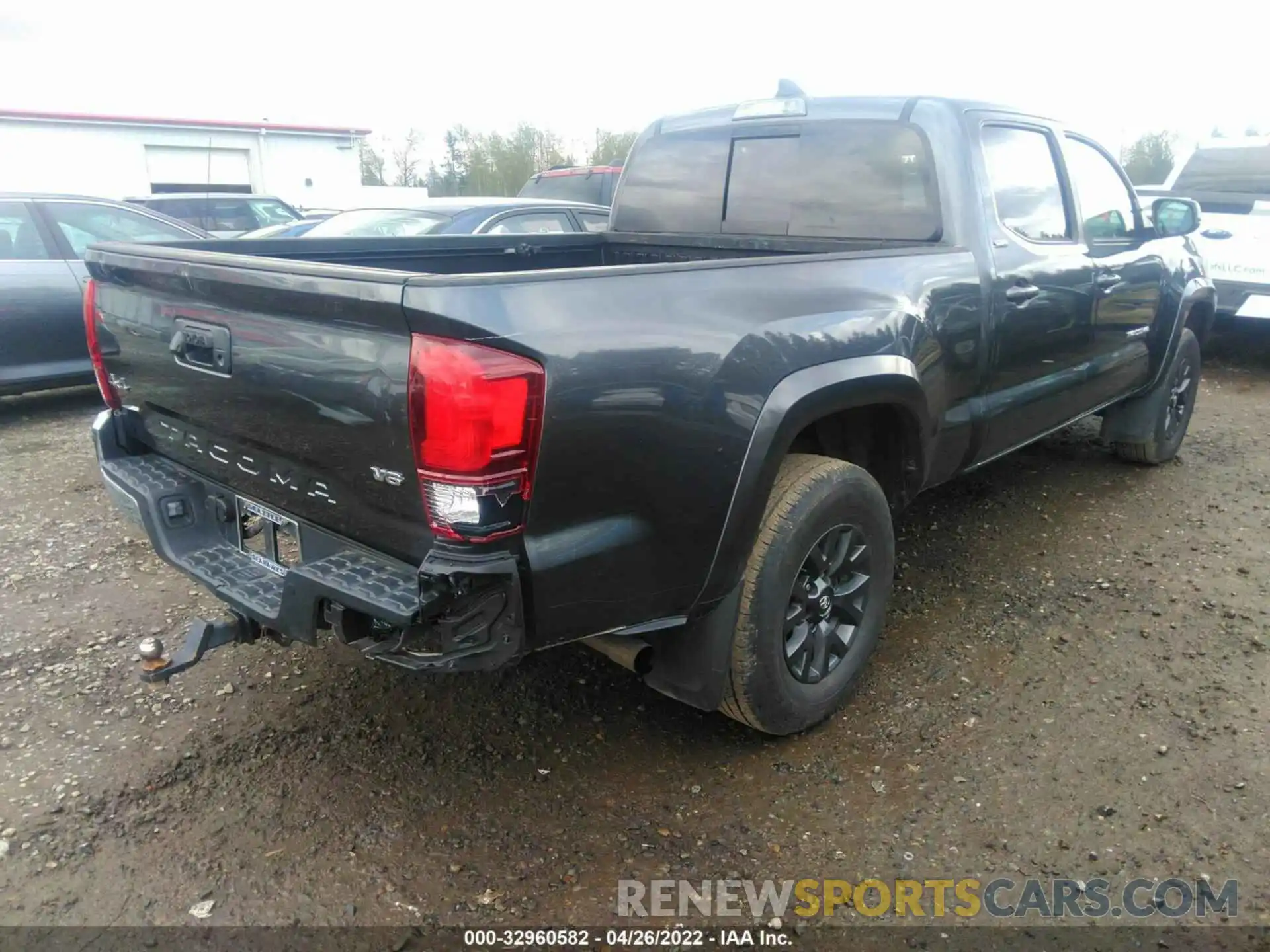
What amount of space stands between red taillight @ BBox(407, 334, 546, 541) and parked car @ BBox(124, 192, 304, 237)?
987 cm

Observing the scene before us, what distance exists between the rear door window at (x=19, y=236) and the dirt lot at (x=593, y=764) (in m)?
3.20

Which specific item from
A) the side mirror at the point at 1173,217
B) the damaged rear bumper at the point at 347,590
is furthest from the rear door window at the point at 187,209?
the side mirror at the point at 1173,217

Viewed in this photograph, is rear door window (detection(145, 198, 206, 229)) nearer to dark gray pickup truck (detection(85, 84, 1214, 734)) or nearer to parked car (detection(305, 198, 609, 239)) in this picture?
parked car (detection(305, 198, 609, 239))

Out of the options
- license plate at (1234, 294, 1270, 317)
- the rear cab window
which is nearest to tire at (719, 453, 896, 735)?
the rear cab window

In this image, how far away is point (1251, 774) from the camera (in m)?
2.79

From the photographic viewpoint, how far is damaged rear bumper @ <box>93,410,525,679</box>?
209 cm

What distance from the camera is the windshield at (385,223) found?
6934 millimetres

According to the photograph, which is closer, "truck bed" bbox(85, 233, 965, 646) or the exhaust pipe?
"truck bed" bbox(85, 233, 965, 646)

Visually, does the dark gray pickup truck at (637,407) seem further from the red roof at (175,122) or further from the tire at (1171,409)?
the red roof at (175,122)

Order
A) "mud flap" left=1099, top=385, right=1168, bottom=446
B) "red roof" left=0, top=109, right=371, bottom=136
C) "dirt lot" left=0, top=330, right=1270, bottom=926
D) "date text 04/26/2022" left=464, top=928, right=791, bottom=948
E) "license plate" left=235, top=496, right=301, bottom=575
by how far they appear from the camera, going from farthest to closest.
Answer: "red roof" left=0, top=109, right=371, bottom=136
"mud flap" left=1099, top=385, right=1168, bottom=446
"license plate" left=235, top=496, right=301, bottom=575
"dirt lot" left=0, top=330, right=1270, bottom=926
"date text 04/26/2022" left=464, top=928, right=791, bottom=948

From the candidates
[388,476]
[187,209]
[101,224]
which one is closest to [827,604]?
[388,476]

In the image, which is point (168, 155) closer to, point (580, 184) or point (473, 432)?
point (580, 184)

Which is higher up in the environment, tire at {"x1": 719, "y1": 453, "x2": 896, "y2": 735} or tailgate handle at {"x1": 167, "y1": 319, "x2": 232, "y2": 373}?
tailgate handle at {"x1": 167, "y1": 319, "x2": 232, "y2": 373}

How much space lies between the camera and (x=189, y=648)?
98.9 inches
